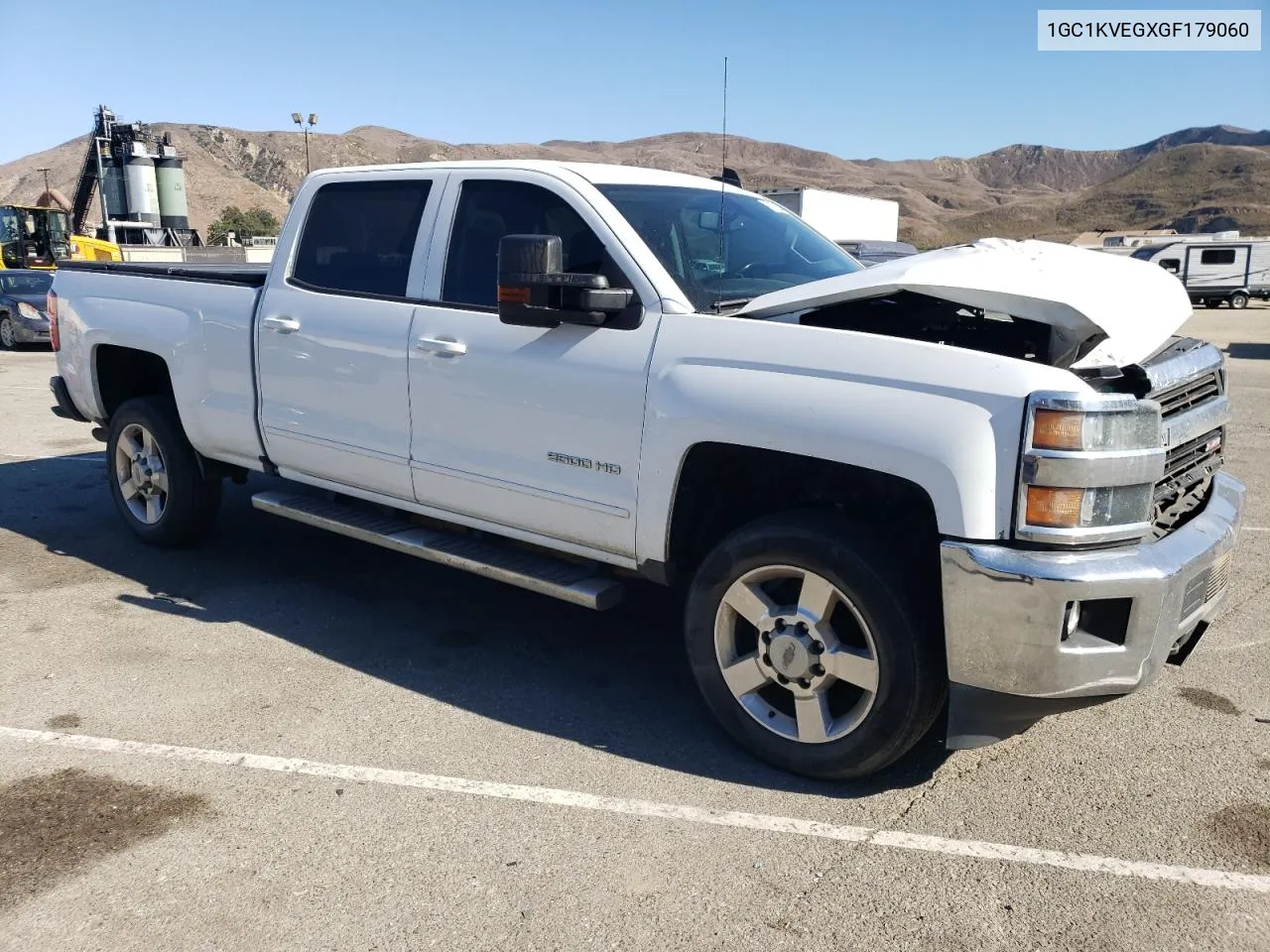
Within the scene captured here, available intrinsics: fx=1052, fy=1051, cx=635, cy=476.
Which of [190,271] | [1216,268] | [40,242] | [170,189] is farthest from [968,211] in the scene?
[190,271]

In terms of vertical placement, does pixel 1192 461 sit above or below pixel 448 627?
above

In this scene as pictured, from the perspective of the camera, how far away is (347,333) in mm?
4629

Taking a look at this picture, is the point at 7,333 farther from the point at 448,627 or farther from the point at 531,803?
the point at 531,803

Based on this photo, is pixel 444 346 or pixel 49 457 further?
pixel 49 457

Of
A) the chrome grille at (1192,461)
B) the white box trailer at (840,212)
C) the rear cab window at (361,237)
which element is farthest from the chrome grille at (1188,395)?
the white box trailer at (840,212)

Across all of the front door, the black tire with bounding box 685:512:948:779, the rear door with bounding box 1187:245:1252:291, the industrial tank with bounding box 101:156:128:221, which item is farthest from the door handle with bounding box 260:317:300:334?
the industrial tank with bounding box 101:156:128:221

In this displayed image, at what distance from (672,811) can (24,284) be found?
64.6 feet

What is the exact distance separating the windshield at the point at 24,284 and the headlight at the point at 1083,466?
64.8ft

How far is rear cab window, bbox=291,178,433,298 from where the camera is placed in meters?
4.62

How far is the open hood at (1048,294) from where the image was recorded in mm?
3207

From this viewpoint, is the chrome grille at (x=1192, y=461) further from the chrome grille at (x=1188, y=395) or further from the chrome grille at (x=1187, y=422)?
the chrome grille at (x=1188, y=395)

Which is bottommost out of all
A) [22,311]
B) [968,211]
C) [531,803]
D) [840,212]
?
[531,803]

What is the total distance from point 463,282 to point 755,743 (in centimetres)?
219

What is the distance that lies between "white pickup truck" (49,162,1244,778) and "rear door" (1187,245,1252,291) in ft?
135
